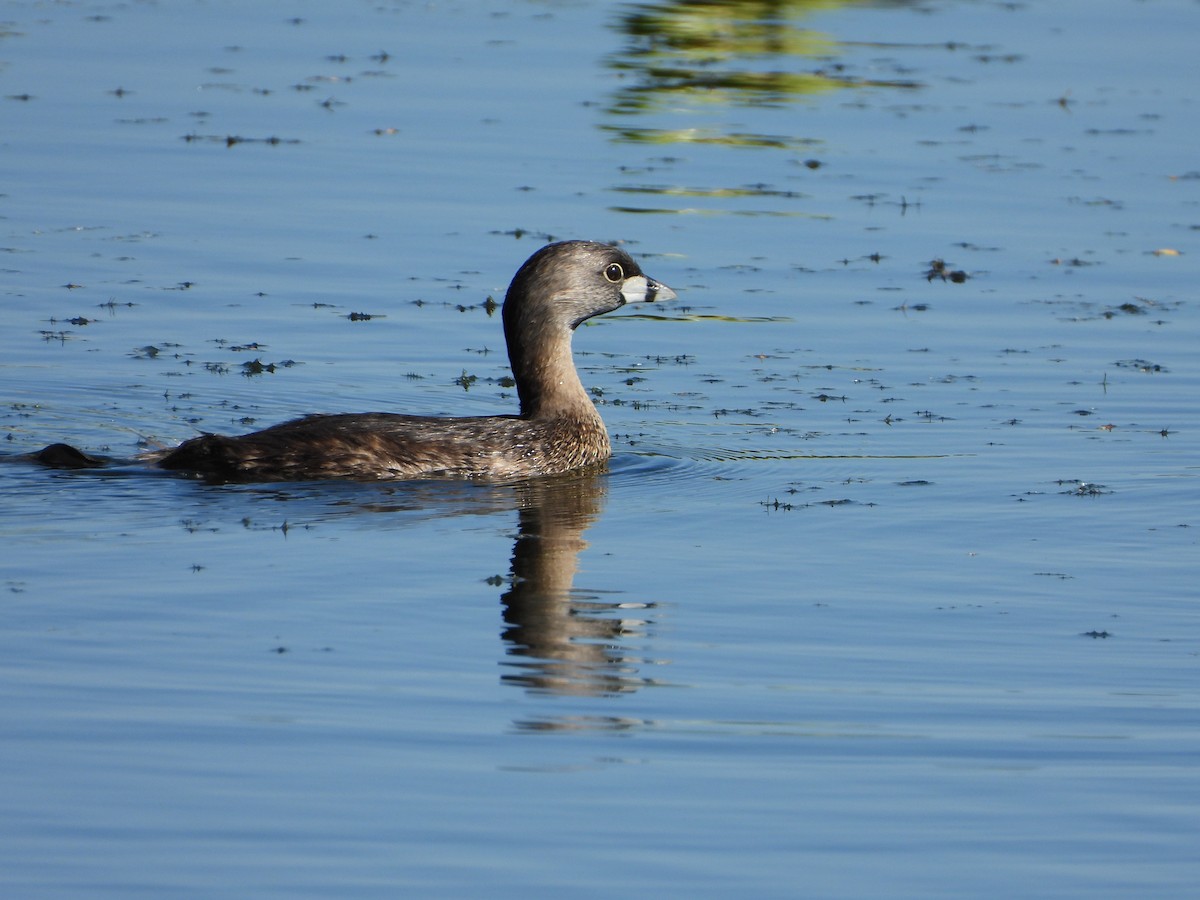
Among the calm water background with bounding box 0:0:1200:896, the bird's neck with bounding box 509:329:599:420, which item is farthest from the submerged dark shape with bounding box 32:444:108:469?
the bird's neck with bounding box 509:329:599:420

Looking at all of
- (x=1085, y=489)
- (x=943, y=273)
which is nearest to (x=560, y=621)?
(x=1085, y=489)

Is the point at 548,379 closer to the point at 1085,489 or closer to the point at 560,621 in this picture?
the point at 1085,489

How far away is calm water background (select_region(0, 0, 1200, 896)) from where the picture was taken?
6742 millimetres

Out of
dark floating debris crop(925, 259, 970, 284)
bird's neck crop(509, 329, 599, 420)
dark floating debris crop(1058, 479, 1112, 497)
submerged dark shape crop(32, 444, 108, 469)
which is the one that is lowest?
dark floating debris crop(1058, 479, 1112, 497)

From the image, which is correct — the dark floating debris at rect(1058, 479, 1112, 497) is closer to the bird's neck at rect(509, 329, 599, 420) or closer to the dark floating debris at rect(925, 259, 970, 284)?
the bird's neck at rect(509, 329, 599, 420)

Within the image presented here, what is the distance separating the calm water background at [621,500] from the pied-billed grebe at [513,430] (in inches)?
7.9

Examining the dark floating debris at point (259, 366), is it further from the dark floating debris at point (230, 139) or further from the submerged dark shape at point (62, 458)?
the dark floating debris at point (230, 139)

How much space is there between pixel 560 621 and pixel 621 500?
254 centimetres

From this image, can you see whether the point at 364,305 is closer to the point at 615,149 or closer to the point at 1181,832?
the point at 615,149

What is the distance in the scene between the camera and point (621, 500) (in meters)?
11.4

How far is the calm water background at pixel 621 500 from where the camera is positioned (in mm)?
6742

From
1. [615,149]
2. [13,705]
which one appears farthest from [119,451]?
[615,149]

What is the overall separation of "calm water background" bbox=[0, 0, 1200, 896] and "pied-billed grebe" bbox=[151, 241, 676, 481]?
0.66 ft

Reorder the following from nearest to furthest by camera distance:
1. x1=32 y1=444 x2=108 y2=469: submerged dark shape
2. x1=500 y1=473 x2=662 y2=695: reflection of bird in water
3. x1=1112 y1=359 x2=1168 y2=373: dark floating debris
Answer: x1=500 y1=473 x2=662 y2=695: reflection of bird in water → x1=32 y1=444 x2=108 y2=469: submerged dark shape → x1=1112 y1=359 x2=1168 y2=373: dark floating debris
